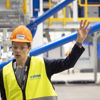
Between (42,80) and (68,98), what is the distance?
477 centimetres

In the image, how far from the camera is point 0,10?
4348 millimetres

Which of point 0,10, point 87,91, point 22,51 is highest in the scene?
point 0,10

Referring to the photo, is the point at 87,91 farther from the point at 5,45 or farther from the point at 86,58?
the point at 5,45

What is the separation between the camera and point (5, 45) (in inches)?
158

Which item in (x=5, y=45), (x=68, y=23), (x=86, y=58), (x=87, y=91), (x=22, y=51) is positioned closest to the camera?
(x=22, y=51)

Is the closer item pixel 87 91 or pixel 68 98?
pixel 68 98

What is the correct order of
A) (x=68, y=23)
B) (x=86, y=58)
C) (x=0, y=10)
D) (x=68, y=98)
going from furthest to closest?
(x=86, y=58), (x=68, y=23), (x=68, y=98), (x=0, y=10)

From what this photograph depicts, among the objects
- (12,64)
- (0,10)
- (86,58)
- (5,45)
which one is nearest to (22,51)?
(12,64)

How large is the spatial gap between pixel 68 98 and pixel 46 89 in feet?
15.6

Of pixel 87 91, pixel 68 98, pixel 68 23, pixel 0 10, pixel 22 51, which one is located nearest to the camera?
pixel 22 51

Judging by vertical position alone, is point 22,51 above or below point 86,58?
above

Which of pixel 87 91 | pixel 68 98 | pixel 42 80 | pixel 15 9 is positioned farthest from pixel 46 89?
pixel 87 91

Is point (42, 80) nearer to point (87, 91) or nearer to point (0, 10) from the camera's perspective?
point (0, 10)

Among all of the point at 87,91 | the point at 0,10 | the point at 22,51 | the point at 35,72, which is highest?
the point at 0,10
